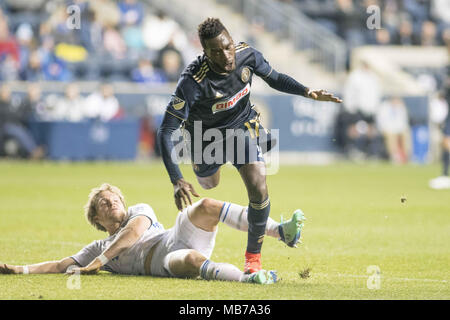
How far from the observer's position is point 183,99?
7.13m

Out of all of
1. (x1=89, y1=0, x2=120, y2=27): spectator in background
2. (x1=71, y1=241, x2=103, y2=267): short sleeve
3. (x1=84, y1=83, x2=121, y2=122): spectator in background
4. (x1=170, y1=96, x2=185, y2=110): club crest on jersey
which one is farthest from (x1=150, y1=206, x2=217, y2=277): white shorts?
(x1=89, y1=0, x2=120, y2=27): spectator in background

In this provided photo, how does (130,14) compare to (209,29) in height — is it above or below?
above

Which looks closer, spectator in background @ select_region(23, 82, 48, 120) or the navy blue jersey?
the navy blue jersey

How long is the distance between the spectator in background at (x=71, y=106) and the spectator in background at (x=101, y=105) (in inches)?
7.1

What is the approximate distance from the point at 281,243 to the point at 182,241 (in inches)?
119

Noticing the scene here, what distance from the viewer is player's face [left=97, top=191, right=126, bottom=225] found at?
24.2ft

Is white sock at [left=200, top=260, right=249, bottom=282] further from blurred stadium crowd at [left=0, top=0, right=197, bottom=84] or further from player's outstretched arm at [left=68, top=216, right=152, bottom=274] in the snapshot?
blurred stadium crowd at [left=0, top=0, right=197, bottom=84]

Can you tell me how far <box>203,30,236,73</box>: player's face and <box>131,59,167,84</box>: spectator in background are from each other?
692 inches

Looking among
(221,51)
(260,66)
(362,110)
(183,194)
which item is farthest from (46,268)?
(362,110)

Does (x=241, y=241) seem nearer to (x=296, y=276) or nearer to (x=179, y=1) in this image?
(x=296, y=276)

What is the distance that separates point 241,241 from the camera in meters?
10.3
